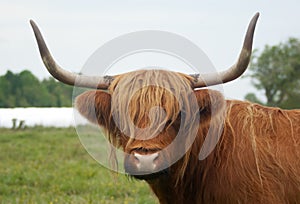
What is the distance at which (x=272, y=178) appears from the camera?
471 cm

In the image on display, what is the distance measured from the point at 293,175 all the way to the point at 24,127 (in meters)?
Result: 15.9

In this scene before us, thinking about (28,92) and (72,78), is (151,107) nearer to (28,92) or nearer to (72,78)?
(72,78)

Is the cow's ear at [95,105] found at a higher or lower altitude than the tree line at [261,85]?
higher

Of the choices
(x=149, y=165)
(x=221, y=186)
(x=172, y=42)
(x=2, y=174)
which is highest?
(x=172, y=42)

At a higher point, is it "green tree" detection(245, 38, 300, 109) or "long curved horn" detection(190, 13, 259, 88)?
"long curved horn" detection(190, 13, 259, 88)

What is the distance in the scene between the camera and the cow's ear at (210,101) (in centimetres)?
454

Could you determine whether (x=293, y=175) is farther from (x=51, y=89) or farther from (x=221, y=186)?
(x=51, y=89)

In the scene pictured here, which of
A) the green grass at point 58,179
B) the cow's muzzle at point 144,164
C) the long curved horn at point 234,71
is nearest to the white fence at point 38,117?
the green grass at point 58,179

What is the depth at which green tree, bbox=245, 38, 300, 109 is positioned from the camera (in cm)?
5352

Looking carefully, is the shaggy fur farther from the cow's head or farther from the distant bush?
the distant bush

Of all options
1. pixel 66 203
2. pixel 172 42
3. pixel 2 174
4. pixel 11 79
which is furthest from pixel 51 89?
pixel 172 42

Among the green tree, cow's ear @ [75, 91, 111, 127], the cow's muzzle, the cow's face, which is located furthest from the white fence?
the green tree

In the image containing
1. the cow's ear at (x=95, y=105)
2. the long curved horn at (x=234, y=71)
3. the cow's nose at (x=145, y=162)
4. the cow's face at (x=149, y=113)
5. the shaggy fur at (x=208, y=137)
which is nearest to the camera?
the cow's nose at (x=145, y=162)

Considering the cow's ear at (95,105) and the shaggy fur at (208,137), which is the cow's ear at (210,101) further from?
the cow's ear at (95,105)
